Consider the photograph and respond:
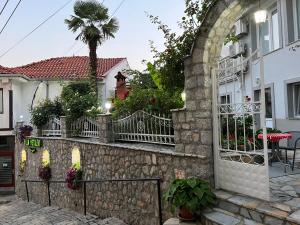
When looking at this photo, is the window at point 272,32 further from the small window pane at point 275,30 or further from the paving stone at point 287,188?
the paving stone at point 287,188

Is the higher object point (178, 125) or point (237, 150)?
point (178, 125)

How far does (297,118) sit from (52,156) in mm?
9051

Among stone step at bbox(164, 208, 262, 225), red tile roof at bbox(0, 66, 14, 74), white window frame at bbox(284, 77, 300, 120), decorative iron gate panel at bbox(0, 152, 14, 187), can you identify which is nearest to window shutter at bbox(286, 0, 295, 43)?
white window frame at bbox(284, 77, 300, 120)

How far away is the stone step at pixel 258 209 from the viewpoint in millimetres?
4199

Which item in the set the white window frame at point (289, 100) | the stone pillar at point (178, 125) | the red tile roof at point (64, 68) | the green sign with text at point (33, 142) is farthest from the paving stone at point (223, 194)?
the red tile roof at point (64, 68)

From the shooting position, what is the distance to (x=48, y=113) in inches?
595

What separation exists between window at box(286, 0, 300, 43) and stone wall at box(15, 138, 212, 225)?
21.4ft

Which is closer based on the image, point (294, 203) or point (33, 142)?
point (294, 203)

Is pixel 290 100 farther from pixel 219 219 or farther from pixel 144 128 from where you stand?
pixel 219 219

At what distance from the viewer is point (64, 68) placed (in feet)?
84.3

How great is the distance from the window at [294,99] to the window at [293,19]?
5.02ft

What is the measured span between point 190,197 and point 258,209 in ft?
3.77

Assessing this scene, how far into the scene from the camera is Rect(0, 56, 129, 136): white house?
70.9 feet

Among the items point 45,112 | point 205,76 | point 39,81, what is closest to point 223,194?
point 205,76
